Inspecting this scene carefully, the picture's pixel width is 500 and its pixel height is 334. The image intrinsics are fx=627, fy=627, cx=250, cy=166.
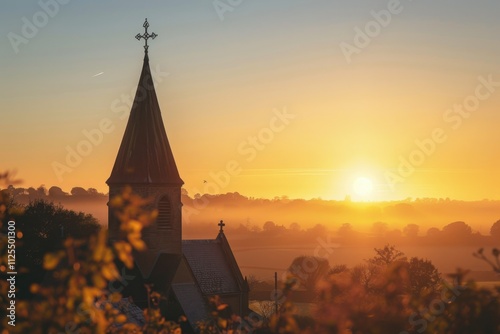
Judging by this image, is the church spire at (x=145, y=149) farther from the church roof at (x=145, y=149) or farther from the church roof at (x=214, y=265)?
the church roof at (x=214, y=265)

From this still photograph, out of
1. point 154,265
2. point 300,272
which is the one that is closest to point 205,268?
point 154,265

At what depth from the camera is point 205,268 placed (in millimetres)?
42562

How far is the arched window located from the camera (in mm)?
38656

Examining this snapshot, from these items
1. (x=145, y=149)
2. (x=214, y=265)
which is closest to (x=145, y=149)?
(x=145, y=149)

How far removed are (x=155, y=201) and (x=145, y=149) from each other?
10.7 ft

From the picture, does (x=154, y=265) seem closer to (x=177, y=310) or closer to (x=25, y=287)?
(x=177, y=310)

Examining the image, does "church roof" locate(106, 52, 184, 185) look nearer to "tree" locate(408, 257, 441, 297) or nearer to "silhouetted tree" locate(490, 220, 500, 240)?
"tree" locate(408, 257, 441, 297)

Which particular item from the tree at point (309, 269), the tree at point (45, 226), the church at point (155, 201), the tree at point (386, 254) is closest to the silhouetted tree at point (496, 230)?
the tree at point (309, 269)

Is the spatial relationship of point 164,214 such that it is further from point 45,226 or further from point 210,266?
point 45,226

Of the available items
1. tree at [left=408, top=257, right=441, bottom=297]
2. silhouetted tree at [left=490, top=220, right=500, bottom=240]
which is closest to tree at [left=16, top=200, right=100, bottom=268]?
tree at [left=408, top=257, right=441, bottom=297]

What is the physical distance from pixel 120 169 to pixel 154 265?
6.28 meters

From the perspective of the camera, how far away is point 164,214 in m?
38.7

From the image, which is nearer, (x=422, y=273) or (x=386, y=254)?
(x=422, y=273)

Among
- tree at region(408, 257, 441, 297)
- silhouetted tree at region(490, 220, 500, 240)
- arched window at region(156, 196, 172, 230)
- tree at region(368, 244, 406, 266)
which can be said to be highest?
silhouetted tree at region(490, 220, 500, 240)
